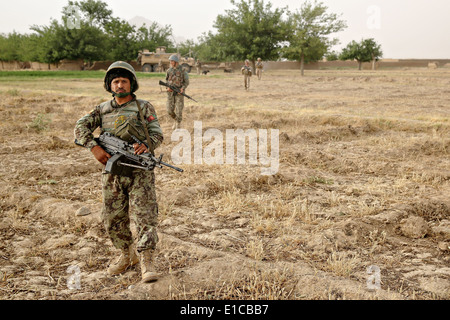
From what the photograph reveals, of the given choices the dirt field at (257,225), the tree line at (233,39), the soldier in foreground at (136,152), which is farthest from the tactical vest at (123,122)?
the tree line at (233,39)

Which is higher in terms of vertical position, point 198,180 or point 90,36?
point 90,36

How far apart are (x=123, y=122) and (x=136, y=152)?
0.29 m

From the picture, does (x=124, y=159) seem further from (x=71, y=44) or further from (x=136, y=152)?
(x=71, y=44)

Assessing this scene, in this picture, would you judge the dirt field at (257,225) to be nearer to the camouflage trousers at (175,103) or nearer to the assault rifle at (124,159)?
the assault rifle at (124,159)

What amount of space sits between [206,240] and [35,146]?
5.56 m

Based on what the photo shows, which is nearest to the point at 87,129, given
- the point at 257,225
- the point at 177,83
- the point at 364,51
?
the point at 257,225

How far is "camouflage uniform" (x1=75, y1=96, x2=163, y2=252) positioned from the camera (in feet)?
10.0

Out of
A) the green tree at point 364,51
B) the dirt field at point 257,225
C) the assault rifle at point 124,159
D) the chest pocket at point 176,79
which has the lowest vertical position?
the dirt field at point 257,225

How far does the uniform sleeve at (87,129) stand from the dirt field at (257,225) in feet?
3.53

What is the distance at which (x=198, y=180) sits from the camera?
5.84 m

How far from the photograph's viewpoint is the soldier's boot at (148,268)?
9.76ft

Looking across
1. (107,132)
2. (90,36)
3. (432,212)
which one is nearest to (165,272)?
(107,132)

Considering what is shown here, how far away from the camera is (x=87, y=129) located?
10.3ft
